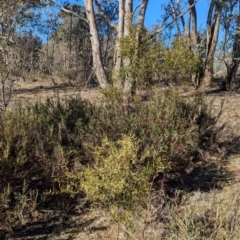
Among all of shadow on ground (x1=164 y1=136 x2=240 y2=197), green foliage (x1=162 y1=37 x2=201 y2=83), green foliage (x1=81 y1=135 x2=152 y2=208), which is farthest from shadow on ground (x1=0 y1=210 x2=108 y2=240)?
green foliage (x1=162 y1=37 x2=201 y2=83)

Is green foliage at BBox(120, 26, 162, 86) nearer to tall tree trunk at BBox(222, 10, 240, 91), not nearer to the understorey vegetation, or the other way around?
the understorey vegetation

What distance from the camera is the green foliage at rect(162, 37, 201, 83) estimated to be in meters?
5.41

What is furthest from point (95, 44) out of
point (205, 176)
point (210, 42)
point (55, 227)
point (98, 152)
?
point (55, 227)

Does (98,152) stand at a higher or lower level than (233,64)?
lower

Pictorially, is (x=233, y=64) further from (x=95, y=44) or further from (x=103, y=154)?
(x=103, y=154)

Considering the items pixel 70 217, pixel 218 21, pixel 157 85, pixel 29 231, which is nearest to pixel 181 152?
pixel 157 85

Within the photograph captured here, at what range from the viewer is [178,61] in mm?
5477

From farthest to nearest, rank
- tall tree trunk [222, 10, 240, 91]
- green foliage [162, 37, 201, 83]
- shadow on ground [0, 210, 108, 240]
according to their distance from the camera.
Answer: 1. tall tree trunk [222, 10, 240, 91]
2. green foliage [162, 37, 201, 83]
3. shadow on ground [0, 210, 108, 240]

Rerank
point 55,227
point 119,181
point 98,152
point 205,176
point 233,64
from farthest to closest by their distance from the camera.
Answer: point 233,64 < point 205,176 < point 55,227 < point 98,152 < point 119,181

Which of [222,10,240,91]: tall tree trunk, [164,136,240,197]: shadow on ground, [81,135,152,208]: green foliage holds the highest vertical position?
[222,10,240,91]: tall tree trunk

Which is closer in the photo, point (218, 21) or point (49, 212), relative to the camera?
point (49, 212)

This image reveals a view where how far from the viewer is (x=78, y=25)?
95.2 ft

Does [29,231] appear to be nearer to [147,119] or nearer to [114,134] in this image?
[114,134]

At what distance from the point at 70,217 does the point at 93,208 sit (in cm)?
30
